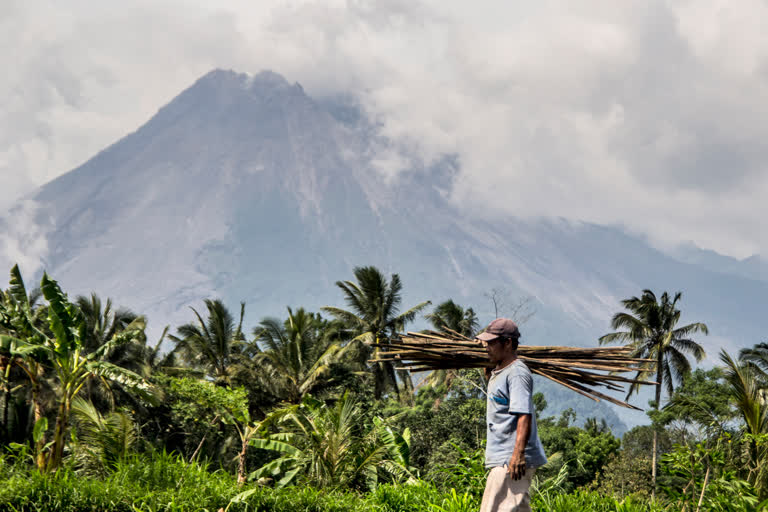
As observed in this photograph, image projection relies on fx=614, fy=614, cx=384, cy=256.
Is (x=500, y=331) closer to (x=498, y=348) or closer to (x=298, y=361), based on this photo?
(x=498, y=348)

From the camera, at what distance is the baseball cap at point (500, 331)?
14.0ft

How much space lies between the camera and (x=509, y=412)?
4.07 m

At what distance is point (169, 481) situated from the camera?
28.4 ft

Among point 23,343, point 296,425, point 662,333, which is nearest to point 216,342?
point 296,425

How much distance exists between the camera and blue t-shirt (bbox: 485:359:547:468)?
4055 mm

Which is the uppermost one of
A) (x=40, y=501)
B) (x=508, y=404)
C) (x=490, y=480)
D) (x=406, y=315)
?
(x=406, y=315)

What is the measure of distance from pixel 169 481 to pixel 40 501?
1.77 m

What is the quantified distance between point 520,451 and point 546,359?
3.74 feet

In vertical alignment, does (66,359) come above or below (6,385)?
above

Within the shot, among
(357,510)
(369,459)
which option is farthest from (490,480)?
(369,459)

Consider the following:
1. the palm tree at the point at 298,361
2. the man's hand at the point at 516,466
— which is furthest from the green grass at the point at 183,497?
the palm tree at the point at 298,361

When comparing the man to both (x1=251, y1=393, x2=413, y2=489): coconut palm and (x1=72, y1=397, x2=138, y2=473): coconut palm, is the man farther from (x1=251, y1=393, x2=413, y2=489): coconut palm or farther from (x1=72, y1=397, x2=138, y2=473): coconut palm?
(x1=72, y1=397, x2=138, y2=473): coconut palm

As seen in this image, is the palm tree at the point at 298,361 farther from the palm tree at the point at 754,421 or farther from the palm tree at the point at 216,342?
the palm tree at the point at 754,421

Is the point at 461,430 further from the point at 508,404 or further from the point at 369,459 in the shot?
the point at 508,404
